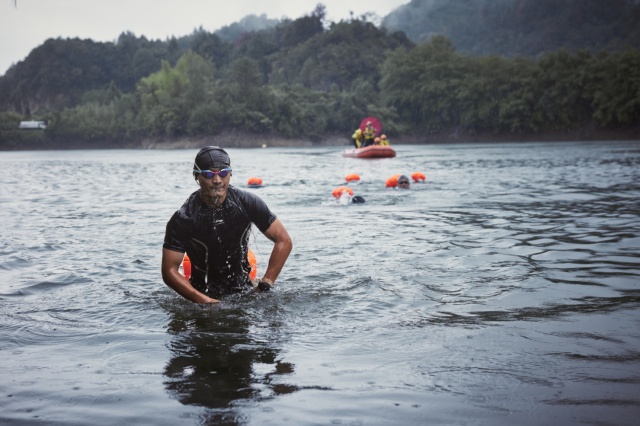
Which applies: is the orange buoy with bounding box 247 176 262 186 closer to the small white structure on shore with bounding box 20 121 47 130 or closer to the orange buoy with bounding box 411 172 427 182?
the orange buoy with bounding box 411 172 427 182

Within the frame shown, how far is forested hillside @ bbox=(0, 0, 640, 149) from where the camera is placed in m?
78.6

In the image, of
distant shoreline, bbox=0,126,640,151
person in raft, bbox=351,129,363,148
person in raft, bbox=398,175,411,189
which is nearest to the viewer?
person in raft, bbox=398,175,411,189

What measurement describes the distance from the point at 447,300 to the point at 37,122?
120m

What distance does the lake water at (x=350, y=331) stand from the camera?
12.5 ft

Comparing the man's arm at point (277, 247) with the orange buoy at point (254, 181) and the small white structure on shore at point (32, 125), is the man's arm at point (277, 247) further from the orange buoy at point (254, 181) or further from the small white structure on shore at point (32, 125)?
the small white structure on shore at point (32, 125)

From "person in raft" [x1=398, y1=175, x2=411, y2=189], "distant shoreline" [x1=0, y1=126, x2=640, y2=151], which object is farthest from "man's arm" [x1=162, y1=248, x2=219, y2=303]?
"distant shoreline" [x1=0, y1=126, x2=640, y2=151]

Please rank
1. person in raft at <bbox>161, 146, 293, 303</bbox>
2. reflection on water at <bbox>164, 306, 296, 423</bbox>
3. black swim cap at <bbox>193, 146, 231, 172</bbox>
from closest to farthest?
reflection on water at <bbox>164, 306, 296, 423</bbox> → black swim cap at <bbox>193, 146, 231, 172</bbox> → person in raft at <bbox>161, 146, 293, 303</bbox>

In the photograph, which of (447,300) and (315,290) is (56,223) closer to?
(315,290)

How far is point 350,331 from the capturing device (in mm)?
5406

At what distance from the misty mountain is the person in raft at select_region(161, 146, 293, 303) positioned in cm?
12873

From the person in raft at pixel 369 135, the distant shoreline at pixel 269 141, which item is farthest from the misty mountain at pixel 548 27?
the person in raft at pixel 369 135

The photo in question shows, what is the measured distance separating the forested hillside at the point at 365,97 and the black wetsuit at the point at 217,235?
7384 cm

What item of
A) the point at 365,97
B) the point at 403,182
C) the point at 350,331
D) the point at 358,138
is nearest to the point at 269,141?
the point at 365,97

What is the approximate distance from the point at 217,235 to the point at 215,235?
2cm
